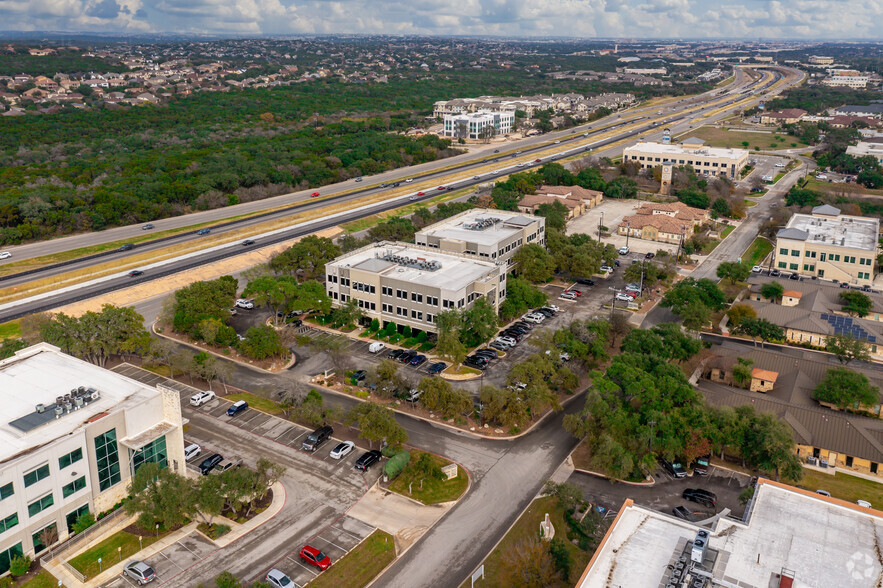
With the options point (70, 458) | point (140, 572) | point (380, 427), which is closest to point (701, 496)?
point (380, 427)

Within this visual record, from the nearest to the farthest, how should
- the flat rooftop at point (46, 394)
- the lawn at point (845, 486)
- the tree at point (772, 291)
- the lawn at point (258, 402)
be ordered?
the flat rooftop at point (46, 394) → the lawn at point (845, 486) → the lawn at point (258, 402) → the tree at point (772, 291)

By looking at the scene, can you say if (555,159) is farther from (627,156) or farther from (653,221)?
(653,221)

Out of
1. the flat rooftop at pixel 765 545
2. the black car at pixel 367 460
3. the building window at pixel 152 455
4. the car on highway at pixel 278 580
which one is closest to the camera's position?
the flat rooftop at pixel 765 545

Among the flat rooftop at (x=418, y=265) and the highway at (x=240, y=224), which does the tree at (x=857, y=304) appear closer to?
the flat rooftop at (x=418, y=265)

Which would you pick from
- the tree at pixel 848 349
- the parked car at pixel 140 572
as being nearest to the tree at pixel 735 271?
the tree at pixel 848 349

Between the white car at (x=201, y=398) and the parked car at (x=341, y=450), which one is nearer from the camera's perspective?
the parked car at (x=341, y=450)

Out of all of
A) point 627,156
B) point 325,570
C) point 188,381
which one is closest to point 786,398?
point 325,570

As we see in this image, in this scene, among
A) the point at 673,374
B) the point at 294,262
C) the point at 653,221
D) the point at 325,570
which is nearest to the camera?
the point at 325,570


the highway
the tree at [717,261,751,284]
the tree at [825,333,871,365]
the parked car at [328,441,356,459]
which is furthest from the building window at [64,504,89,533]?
the tree at [717,261,751,284]
